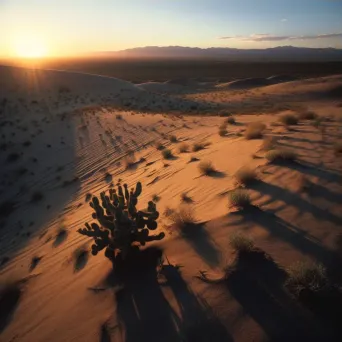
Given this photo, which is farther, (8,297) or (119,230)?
(8,297)

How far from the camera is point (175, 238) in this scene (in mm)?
5047

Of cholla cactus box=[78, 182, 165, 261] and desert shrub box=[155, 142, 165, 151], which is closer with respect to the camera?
cholla cactus box=[78, 182, 165, 261]

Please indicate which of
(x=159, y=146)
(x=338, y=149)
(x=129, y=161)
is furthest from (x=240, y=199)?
(x=159, y=146)

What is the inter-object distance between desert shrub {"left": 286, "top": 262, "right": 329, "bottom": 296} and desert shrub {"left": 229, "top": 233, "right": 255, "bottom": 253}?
0.66m

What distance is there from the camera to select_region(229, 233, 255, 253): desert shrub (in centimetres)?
414

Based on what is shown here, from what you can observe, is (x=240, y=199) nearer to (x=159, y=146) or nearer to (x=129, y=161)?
(x=129, y=161)

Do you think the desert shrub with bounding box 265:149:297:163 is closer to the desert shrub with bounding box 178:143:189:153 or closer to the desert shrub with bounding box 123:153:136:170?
the desert shrub with bounding box 178:143:189:153

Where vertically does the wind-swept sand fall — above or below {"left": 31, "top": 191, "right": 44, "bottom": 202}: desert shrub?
above

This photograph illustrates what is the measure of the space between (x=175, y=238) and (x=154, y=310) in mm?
1462

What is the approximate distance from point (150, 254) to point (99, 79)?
131 feet

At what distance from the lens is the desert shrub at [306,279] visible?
3359mm

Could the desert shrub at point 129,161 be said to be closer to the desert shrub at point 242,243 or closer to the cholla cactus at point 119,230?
the cholla cactus at point 119,230

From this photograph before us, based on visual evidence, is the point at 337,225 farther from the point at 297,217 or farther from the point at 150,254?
the point at 150,254

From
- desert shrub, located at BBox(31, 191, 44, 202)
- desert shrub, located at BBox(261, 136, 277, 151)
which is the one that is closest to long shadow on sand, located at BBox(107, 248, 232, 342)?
desert shrub, located at BBox(261, 136, 277, 151)
